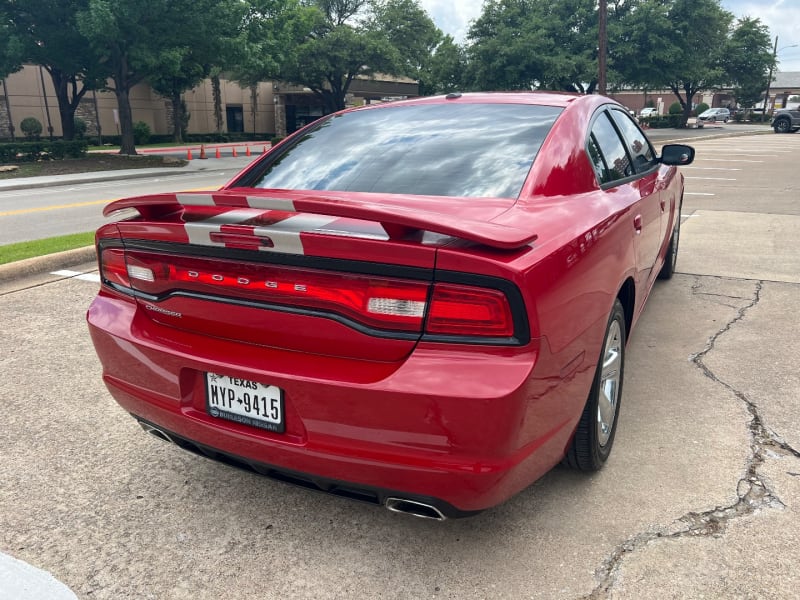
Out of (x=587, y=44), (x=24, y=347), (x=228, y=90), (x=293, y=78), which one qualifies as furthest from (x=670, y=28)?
(x=24, y=347)

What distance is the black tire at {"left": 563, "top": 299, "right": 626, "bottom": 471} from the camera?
2543 millimetres

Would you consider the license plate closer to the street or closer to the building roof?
the street

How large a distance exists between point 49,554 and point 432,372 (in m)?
1.59

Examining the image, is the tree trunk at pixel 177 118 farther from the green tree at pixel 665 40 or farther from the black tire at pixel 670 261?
the black tire at pixel 670 261

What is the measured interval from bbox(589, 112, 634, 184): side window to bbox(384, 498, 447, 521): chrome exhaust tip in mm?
1748

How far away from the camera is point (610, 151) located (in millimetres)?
3398

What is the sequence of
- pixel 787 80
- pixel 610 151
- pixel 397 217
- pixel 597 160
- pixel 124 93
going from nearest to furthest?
pixel 397 217 < pixel 597 160 < pixel 610 151 < pixel 124 93 < pixel 787 80

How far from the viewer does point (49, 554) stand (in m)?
2.37

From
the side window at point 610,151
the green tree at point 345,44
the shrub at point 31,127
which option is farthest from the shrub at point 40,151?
the side window at point 610,151

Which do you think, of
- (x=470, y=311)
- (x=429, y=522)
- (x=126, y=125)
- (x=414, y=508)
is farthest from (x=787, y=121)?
(x=414, y=508)

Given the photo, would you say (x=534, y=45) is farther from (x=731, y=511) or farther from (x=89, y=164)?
(x=731, y=511)

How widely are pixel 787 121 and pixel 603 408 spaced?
45.0 meters

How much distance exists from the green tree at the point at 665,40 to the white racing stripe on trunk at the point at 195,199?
148 feet

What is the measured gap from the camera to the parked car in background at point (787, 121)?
3959 centimetres
